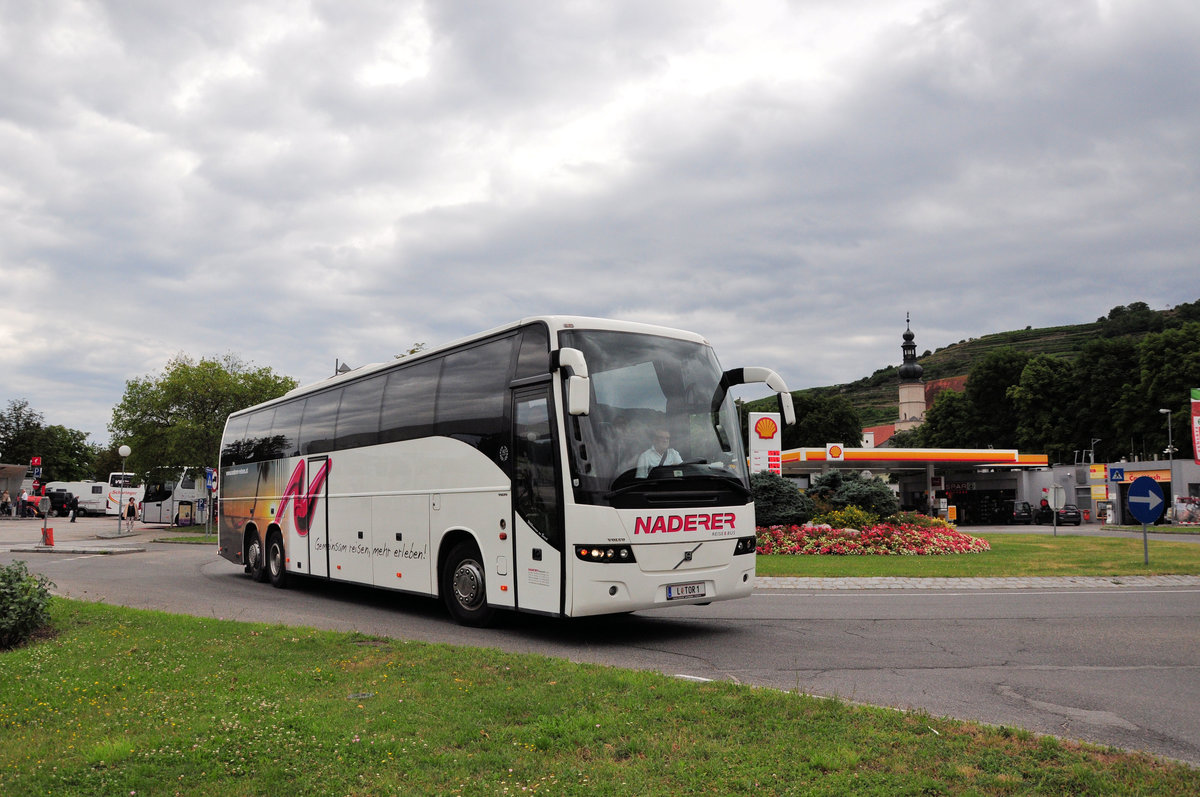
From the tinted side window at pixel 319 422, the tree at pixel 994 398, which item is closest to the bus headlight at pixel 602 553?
the tinted side window at pixel 319 422

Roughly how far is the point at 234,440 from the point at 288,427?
3689 mm

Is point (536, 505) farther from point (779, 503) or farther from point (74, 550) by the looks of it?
point (74, 550)

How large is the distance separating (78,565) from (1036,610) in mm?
21839

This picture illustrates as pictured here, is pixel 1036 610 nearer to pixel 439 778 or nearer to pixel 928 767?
pixel 928 767

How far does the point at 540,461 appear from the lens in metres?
9.62

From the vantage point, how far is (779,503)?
2572cm

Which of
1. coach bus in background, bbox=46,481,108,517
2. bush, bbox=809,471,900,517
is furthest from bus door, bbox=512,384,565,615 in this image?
coach bus in background, bbox=46,481,108,517

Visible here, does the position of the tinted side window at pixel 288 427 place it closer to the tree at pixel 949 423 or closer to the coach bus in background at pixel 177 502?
the coach bus in background at pixel 177 502

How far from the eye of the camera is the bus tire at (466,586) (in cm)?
1078

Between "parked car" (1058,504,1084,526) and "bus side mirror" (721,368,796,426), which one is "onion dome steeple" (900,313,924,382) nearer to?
"parked car" (1058,504,1084,526)

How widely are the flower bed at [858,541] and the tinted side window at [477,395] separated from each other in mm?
14166

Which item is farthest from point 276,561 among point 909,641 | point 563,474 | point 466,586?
point 909,641

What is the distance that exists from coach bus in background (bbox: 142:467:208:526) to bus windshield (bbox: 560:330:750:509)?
4583cm

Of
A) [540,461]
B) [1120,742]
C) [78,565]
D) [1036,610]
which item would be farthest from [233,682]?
[78,565]
